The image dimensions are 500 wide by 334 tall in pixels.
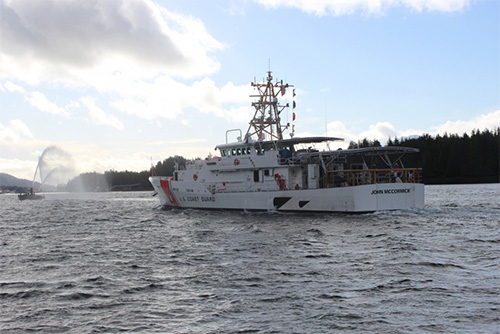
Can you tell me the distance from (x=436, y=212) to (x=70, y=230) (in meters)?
20.7

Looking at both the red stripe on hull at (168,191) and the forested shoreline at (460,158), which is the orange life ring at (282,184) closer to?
the red stripe on hull at (168,191)

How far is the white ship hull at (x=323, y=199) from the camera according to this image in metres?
25.5

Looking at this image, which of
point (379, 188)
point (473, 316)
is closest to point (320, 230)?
point (379, 188)

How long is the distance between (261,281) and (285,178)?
18.2 metres

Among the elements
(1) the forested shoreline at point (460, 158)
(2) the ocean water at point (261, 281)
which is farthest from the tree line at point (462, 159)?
(2) the ocean water at point (261, 281)

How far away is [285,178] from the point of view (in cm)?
2900

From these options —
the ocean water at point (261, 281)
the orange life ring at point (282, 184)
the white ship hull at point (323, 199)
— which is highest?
the orange life ring at point (282, 184)

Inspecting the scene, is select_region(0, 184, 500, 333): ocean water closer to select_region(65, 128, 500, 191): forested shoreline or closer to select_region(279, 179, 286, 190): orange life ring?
select_region(279, 179, 286, 190): orange life ring

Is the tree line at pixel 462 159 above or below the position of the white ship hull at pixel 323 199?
above

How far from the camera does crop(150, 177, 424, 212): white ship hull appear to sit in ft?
83.8

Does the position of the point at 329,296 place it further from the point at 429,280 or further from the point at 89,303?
the point at 89,303

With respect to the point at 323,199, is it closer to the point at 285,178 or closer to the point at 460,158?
the point at 285,178

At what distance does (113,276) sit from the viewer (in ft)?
39.8

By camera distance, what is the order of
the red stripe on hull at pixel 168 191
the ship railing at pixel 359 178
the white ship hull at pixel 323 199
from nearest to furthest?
the white ship hull at pixel 323 199, the ship railing at pixel 359 178, the red stripe on hull at pixel 168 191
